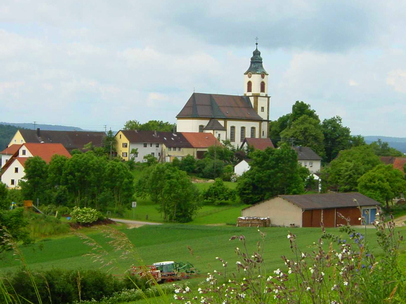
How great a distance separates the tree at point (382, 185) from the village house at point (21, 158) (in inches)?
1304

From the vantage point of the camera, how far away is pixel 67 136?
306 ft

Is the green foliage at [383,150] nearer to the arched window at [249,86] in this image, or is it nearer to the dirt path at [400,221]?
the arched window at [249,86]

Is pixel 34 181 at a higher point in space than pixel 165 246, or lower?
higher

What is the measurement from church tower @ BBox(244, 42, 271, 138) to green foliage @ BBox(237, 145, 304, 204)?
176ft

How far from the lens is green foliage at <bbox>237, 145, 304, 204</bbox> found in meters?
57.2

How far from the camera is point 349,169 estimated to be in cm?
6200

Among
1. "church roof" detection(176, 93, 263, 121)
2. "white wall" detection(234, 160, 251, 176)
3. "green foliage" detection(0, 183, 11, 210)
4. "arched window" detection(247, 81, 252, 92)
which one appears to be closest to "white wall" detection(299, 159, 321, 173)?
"white wall" detection(234, 160, 251, 176)

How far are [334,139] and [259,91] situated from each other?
18330mm

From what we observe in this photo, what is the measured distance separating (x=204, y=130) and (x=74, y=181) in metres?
54.7

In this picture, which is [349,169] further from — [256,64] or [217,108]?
[256,64]

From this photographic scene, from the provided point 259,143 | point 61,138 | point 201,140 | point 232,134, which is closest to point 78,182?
point 61,138

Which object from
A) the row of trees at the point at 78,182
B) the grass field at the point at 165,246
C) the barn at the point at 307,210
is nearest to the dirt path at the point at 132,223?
the grass field at the point at 165,246

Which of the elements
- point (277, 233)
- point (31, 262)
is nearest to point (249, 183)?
point (277, 233)

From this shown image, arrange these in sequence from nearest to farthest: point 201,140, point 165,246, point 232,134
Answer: point 165,246, point 201,140, point 232,134
